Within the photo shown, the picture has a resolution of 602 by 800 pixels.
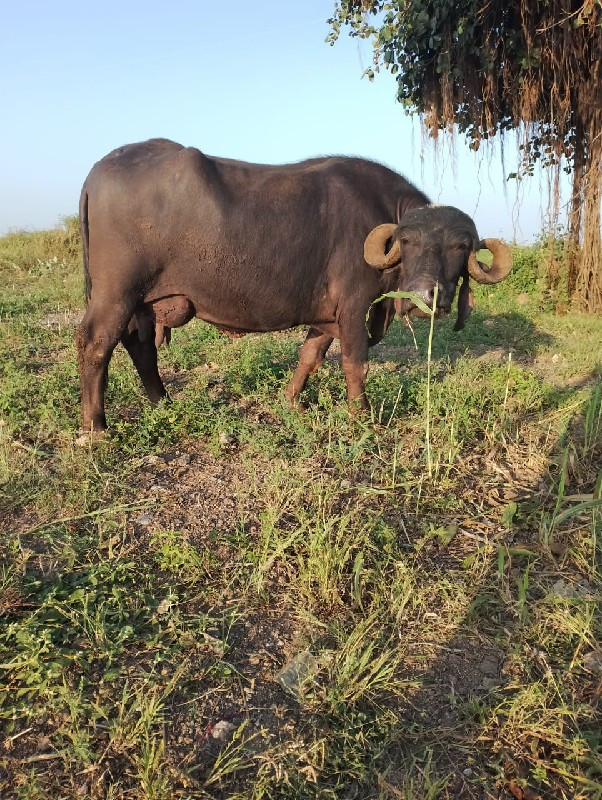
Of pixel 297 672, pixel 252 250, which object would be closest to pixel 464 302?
pixel 252 250

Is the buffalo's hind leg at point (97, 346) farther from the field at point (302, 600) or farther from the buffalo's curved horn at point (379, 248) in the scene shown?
the buffalo's curved horn at point (379, 248)

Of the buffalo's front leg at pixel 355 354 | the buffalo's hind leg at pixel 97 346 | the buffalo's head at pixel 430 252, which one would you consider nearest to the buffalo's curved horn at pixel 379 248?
the buffalo's head at pixel 430 252

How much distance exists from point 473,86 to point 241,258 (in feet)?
16.5

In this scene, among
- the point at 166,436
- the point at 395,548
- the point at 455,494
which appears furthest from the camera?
the point at 166,436

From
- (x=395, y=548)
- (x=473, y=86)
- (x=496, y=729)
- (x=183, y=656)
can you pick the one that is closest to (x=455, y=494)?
(x=395, y=548)

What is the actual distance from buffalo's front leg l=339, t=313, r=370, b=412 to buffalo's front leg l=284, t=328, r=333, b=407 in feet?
1.10

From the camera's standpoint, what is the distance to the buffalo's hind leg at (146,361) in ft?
13.9

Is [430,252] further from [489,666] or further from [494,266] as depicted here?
[489,666]

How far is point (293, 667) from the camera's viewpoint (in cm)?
210

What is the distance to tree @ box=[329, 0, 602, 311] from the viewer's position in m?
6.59

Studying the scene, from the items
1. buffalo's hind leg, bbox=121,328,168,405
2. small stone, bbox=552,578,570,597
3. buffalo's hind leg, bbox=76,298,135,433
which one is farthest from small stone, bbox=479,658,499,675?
buffalo's hind leg, bbox=121,328,168,405

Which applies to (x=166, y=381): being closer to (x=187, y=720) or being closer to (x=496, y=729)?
(x=187, y=720)

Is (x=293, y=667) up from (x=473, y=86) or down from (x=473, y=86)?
down

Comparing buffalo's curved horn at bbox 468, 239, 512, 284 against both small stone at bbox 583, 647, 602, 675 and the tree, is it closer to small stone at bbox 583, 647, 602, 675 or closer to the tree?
small stone at bbox 583, 647, 602, 675
